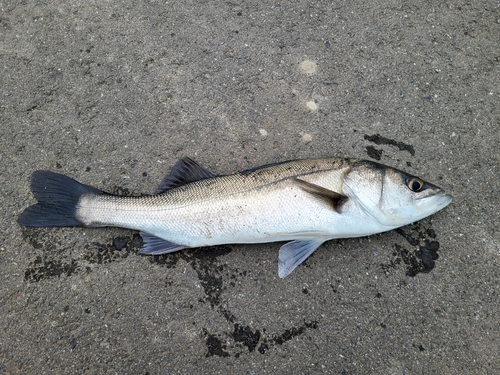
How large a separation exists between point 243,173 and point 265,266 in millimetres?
838

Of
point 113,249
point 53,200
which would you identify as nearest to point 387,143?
point 113,249

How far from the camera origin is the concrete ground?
3094 mm

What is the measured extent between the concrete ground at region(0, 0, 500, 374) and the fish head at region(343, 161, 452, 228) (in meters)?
0.40

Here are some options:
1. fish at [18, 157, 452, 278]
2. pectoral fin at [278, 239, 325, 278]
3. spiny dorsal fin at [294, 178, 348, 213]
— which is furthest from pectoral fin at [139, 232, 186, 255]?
spiny dorsal fin at [294, 178, 348, 213]

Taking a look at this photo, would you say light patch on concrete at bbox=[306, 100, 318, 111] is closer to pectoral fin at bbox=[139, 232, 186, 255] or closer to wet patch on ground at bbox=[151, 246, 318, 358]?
wet patch on ground at bbox=[151, 246, 318, 358]

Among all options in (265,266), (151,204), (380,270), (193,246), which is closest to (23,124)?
(151,204)

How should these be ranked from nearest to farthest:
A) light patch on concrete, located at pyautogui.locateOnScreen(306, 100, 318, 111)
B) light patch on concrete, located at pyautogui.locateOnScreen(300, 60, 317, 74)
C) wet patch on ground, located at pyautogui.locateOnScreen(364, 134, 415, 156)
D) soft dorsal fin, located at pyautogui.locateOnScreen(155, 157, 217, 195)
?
1. soft dorsal fin, located at pyautogui.locateOnScreen(155, 157, 217, 195)
2. wet patch on ground, located at pyautogui.locateOnScreen(364, 134, 415, 156)
3. light patch on concrete, located at pyautogui.locateOnScreen(306, 100, 318, 111)
4. light patch on concrete, located at pyautogui.locateOnScreen(300, 60, 317, 74)

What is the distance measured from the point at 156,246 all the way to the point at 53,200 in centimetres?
95

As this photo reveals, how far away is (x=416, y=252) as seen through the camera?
131 inches

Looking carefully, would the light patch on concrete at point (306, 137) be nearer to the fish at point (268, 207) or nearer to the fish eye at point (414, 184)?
the fish at point (268, 207)

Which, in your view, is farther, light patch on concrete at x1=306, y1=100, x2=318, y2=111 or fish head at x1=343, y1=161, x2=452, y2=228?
light patch on concrete at x1=306, y1=100, x2=318, y2=111

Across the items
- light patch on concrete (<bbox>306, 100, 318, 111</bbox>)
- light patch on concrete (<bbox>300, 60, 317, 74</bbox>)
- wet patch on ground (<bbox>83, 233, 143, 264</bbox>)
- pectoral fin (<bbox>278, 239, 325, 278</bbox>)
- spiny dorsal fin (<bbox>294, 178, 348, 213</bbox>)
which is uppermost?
light patch on concrete (<bbox>300, 60, 317, 74</bbox>)

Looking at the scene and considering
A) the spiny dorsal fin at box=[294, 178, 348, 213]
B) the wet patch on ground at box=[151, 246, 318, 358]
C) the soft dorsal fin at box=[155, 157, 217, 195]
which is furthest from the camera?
the soft dorsal fin at box=[155, 157, 217, 195]

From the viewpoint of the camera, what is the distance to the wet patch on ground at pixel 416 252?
10.8 feet
